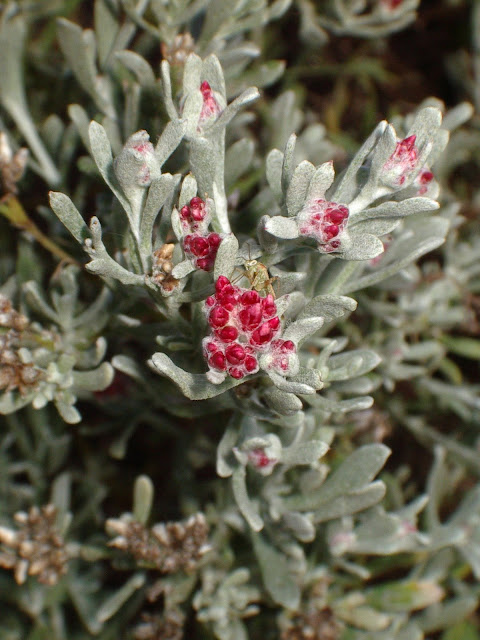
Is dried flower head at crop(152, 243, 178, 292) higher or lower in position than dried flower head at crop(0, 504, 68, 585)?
higher

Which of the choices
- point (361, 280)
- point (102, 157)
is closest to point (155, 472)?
point (361, 280)

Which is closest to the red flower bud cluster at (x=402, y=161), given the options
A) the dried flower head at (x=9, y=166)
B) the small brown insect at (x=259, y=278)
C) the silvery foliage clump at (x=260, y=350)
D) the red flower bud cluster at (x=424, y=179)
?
the silvery foliage clump at (x=260, y=350)

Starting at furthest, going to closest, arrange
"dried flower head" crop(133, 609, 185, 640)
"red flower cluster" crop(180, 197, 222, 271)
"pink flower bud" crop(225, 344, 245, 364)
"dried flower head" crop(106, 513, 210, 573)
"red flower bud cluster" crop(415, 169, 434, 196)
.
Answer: "dried flower head" crop(133, 609, 185, 640), "dried flower head" crop(106, 513, 210, 573), "red flower bud cluster" crop(415, 169, 434, 196), "red flower cluster" crop(180, 197, 222, 271), "pink flower bud" crop(225, 344, 245, 364)

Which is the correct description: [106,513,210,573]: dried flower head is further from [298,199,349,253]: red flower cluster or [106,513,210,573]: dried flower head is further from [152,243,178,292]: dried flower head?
[298,199,349,253]: red flower cluster

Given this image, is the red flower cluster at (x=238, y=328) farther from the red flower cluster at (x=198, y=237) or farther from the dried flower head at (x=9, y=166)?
the dried flower head at (x=9, y=166)

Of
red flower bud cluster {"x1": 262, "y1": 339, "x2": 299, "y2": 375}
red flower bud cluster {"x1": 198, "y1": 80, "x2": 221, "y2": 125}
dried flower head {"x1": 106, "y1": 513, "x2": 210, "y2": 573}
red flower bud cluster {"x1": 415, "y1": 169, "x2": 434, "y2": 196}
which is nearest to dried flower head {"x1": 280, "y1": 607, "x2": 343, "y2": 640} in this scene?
dried flower head {"x1": 106, "y1": 513, "x2": 210, "y2": 573}

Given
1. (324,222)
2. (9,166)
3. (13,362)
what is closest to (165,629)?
(13,362)

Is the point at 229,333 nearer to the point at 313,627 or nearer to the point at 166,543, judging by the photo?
the point at 166,543
